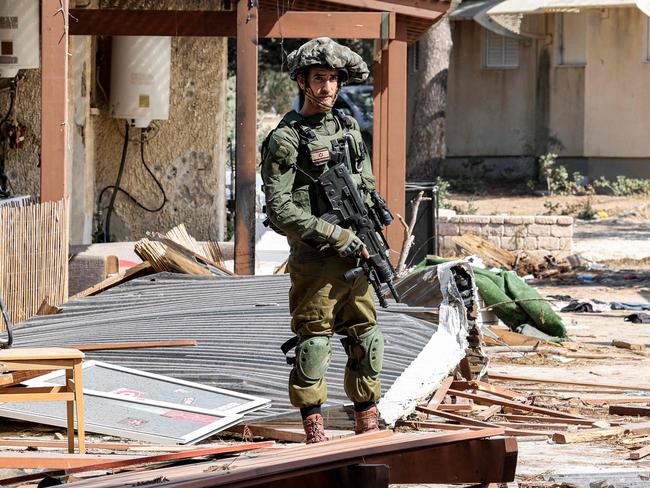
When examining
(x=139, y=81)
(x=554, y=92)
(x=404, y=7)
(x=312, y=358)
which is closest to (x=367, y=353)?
(x=312, y=358)

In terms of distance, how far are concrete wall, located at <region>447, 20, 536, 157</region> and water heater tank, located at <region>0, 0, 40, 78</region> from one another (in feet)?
58.5

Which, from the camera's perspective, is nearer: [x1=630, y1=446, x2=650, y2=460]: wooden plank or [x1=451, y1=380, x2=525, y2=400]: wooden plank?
[x1=630, y1=446, x2=650, y2=460]: wooden plank

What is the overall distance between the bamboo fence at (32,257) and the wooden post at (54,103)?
0.26 m

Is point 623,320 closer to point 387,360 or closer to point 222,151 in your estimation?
point 222,151

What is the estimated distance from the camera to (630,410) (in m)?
7.74

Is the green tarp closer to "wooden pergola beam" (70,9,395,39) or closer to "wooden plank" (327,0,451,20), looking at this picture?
"wooden pergola beam" (70,9,395,39)

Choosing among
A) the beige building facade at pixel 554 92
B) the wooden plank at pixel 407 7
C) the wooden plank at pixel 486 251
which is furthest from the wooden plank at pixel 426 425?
the beige building facade at pixel 554 92

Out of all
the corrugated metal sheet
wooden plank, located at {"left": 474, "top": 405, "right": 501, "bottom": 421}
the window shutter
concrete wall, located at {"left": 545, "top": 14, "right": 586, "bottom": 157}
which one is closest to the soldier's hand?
the corrugated metal sheet

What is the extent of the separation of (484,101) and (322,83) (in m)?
23.6

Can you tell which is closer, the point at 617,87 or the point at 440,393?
the point at 440,393

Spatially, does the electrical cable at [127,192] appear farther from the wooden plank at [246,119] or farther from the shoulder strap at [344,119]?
the shoulder strap at [344,119]

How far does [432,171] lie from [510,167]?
2.81m

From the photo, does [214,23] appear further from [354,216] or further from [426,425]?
[354,216]

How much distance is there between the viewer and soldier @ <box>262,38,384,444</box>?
608 cm
